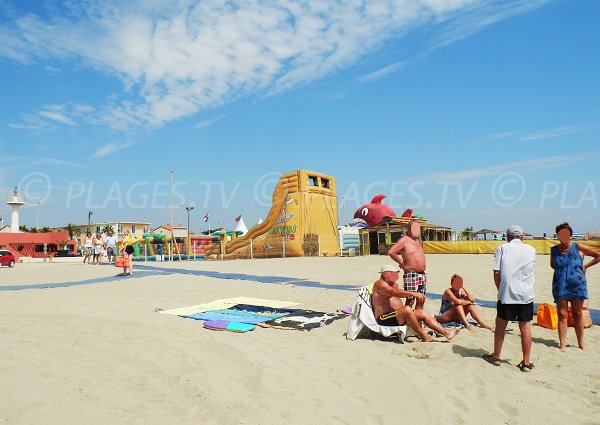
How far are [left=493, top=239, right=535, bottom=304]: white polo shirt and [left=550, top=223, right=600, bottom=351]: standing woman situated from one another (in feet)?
3.85

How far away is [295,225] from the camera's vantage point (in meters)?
27.3

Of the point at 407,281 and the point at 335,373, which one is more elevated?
the point at 407,281

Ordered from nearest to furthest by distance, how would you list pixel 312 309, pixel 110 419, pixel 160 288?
pixel 110 419
pixel 312 309
pixel 160 288

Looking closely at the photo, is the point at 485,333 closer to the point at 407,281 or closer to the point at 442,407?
the point at 407,281

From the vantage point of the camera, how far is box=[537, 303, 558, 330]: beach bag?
6070 mm

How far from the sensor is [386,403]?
336cm

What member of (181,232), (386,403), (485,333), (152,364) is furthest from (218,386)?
(181,232)

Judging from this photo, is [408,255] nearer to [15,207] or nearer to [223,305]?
[223,305]

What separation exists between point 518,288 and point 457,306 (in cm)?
175

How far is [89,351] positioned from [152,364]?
3.06 ft

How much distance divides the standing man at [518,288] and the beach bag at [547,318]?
6.94 feet

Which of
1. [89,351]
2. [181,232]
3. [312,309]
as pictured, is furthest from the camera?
[181,232]

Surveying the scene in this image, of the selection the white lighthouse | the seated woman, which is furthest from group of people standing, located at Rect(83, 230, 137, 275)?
the white lighthouse

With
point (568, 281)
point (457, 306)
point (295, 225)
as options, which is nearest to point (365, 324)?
point (457, 306)
